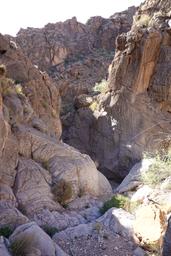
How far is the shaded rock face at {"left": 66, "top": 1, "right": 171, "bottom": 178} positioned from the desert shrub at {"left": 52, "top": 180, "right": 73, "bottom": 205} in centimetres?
1055

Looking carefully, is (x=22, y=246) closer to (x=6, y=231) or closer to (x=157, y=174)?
(x=6, y=231)

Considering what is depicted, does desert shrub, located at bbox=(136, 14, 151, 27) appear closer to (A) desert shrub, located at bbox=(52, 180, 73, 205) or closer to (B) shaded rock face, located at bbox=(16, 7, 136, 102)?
(A) desert shrub, located at bbox=(52, 180, 73, 205)

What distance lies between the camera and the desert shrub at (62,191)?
14148 millimetres

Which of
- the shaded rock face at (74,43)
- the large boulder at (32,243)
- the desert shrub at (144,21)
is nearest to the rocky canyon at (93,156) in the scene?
the large boulder at (32,243)

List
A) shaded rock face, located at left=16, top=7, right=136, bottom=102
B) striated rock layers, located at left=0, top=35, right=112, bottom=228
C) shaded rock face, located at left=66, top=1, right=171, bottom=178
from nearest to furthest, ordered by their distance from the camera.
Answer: striated rock layers, located at left=0, top=35, right=112, bottom=228
shaded rock face, located at left=66, top=1, right=171, bottom=178
shaded rock face, located at left=16, top=7, right=136, bottom=102

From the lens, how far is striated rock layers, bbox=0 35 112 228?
500 inches

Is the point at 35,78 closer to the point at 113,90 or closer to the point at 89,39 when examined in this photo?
the point at 113,90

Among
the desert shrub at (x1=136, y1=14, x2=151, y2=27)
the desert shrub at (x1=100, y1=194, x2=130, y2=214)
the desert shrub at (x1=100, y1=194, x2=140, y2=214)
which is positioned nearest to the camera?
the desert shrub at (x1=100, y1=194, x2=140, y2=214)

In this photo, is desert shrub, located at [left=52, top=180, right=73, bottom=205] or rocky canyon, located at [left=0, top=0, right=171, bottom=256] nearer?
rocky canyon, located at [left=0, top=0, right=171, bottom=256]

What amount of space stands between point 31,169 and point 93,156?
13.8 meters

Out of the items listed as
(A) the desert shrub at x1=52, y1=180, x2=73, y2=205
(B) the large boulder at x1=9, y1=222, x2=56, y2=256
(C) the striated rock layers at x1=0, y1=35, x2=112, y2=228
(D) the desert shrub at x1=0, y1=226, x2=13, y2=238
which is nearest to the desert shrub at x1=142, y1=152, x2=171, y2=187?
(C) the striated rock layers at x1=0, y1=35, x2=112, y2=228

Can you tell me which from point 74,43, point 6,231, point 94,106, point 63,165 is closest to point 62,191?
point 63,165

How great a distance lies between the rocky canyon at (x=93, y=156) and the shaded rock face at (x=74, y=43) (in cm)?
1378

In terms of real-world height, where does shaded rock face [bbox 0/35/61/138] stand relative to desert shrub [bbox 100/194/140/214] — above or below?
above
